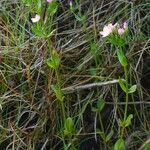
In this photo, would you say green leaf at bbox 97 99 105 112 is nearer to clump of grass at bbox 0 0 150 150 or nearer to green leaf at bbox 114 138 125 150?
clump of grass at bbox 0 0 150 150

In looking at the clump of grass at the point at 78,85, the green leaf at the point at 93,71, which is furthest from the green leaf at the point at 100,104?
the green leaf at the point at 93,71

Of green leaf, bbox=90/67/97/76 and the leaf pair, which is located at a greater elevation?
green leaf, bbox=90/67/97/76

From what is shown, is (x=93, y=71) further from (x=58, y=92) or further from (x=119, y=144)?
(x=119, y=144)

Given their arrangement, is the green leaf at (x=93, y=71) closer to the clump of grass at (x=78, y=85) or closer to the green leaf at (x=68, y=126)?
the clump of grass at (x=78, y=85)

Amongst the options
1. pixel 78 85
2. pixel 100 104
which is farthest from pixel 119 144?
pixel 78 85

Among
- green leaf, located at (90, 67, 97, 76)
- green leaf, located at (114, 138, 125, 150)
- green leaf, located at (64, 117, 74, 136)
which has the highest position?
green leaf, located at (90, 67, 97, 76)

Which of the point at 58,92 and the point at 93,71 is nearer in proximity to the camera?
the point at 58,92

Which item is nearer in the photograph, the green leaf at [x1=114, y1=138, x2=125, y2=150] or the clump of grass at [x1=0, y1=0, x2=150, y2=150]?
the green leaf at [x1=114, y1=138, x2=125, y2=150]

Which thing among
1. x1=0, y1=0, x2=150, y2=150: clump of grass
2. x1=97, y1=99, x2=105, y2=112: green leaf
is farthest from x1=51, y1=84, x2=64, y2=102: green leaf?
x1=97, y1=99, x2=105, y2=112: green leaf
